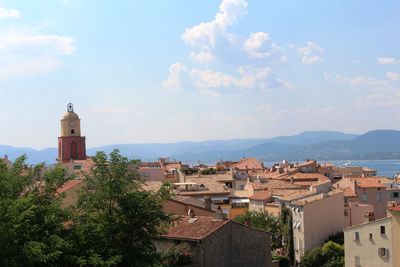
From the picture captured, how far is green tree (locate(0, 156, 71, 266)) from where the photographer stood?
77.8 feet

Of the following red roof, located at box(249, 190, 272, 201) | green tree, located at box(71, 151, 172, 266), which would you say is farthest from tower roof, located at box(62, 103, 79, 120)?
green tree, located at box(71, 151, 172, 266)

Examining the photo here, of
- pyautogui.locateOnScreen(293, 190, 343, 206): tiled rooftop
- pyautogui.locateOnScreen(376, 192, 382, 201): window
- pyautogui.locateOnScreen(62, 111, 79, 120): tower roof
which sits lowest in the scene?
pyautogui.locateOnScreen(376, 192, 382, 201): window

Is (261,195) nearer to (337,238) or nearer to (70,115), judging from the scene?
(337,238)

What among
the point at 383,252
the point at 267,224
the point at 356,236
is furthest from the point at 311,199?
the point at 383,252

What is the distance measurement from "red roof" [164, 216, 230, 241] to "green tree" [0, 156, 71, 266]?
726cm

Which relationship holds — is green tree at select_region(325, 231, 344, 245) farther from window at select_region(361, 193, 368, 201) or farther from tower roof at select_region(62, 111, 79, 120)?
tower roof at select_region(62, 111, 79, 120)

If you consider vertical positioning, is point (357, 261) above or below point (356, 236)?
below

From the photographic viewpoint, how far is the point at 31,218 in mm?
26969

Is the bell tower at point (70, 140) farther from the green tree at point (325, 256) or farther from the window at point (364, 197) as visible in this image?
the green tree at point (325, 256)

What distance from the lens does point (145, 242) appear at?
28656 mm

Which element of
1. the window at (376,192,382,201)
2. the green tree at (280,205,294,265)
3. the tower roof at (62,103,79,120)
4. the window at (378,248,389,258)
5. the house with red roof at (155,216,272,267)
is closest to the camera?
the house with red roof at (155,216,272,267)

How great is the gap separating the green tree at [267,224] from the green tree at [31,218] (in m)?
30.3

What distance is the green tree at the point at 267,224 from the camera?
58.4 metres

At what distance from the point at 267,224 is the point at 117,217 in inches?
1292
